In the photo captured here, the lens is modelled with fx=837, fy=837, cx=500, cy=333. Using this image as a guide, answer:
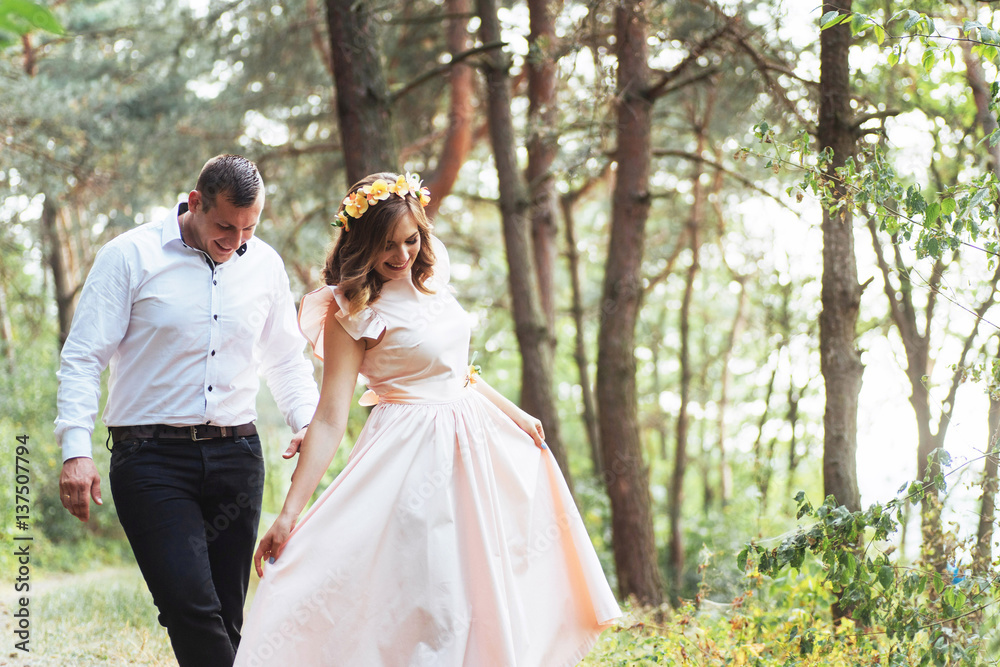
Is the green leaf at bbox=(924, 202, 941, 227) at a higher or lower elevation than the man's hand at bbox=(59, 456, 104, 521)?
higher

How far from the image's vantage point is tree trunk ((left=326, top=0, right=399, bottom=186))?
5348 millimetres

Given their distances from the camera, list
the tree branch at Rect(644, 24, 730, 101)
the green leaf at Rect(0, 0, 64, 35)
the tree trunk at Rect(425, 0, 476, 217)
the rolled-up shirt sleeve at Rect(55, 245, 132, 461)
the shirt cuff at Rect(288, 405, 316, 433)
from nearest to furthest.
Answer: the green leaf at Rect(0, 0, 64, 35), the rolled-up shirt sleeve at Rect(55, 245, 132, 461), the shirt cuff at Rect(288, 405, 316, 433), the tree branch at Rect(644, 24, 730, 101), the tree trunk at Rect(425, 0, 476, 217)

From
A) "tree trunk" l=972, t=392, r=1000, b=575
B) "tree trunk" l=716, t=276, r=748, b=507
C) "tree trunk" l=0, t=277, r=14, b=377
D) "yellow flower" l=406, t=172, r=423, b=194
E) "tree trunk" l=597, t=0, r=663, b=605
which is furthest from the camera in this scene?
"tree trunk" l=716, t=276, r=748, b=507

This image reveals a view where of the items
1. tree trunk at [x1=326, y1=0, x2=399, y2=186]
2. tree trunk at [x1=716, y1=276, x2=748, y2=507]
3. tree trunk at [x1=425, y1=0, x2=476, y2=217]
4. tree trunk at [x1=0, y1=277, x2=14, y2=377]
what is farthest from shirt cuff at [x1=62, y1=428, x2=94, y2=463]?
tree trunk at [x1=716, y1=276, x2=748, y2=507]

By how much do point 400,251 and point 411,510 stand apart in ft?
2.73

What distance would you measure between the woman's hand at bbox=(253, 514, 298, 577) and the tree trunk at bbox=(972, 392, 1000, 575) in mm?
2236

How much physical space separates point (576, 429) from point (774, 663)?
17.4 m

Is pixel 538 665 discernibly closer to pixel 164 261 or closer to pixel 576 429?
pixel 164 261

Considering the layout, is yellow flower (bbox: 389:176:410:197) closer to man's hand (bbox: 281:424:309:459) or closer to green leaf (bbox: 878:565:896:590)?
man's hand (bbox: 281:424:309:459)

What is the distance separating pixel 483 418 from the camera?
283 cm

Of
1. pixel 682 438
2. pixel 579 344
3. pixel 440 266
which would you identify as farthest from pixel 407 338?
pixel 682 438

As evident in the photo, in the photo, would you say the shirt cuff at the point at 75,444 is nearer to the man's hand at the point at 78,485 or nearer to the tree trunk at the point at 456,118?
the man's hand at the point at 78,485

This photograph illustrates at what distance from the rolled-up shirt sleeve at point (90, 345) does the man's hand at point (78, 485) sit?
0.14ft

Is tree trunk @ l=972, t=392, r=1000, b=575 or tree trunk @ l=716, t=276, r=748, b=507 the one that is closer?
tree trunk @ l=972, t=392, r=1000, b=575
